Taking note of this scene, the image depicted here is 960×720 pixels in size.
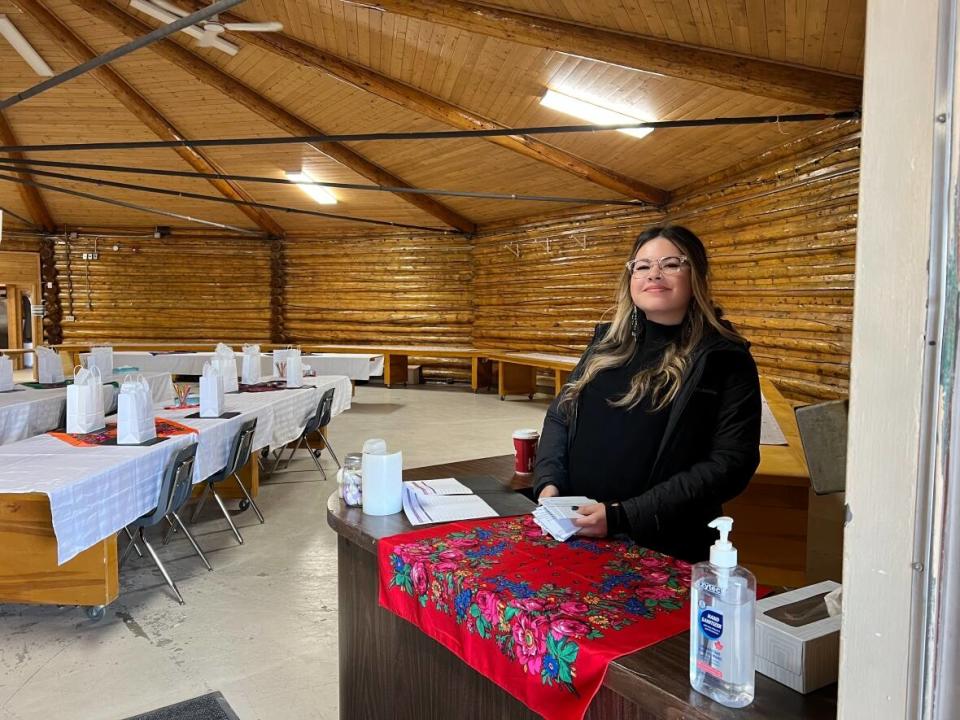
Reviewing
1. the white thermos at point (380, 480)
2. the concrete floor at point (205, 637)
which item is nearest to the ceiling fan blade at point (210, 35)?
the concrete floor at point (205, 637)

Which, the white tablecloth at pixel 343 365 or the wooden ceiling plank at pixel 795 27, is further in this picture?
the white tablecloth at pixel 343 365

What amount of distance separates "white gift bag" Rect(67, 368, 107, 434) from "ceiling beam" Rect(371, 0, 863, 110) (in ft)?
12.9

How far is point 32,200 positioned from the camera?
47.2 ft

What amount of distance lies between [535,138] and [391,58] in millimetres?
2366

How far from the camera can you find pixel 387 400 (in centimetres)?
1195

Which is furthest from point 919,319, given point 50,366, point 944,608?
point 50,366

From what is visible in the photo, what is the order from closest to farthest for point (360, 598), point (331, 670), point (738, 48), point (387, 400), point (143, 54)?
point (360, 598) → point (331, 670) → point (738, 48) → point (143, 54) → point (387, 400)

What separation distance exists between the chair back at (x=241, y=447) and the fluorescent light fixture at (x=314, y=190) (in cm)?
810

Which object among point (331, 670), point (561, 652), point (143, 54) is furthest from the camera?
point (143, 54)

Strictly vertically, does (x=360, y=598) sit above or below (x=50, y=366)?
below

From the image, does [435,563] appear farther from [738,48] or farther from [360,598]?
[738,48]

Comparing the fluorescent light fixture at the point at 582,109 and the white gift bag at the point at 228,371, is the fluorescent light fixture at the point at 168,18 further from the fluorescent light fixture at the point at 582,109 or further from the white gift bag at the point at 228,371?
the fluorescent light fixture at the point at 582,109

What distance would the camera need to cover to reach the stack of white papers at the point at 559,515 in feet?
6.01

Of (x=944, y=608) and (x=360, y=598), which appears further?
(x=360, y=598)
